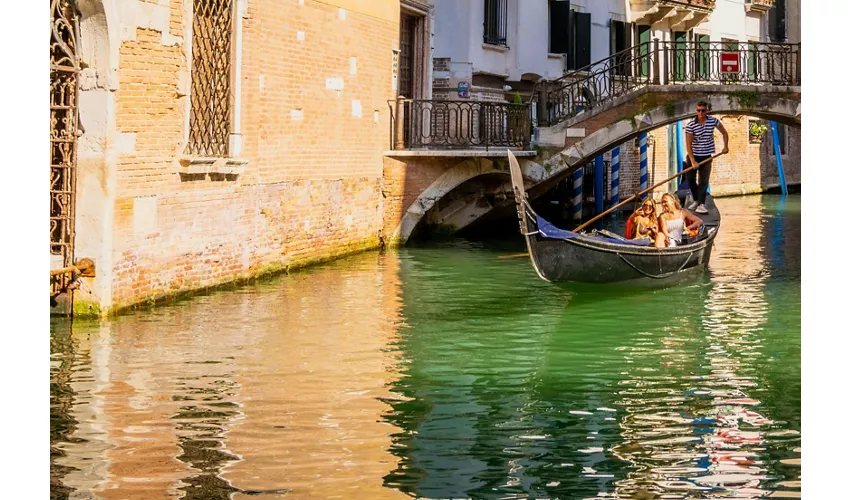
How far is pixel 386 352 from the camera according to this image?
8.66 meters

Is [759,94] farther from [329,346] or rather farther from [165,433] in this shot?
[165,433]

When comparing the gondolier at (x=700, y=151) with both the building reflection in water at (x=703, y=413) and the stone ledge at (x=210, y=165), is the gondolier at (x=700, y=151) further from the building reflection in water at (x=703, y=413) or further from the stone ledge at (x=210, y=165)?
the stone ledge at (x=210, y=165)

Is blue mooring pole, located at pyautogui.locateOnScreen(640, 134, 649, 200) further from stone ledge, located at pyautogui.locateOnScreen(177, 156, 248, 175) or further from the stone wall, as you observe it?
stone ledge, located at pyautogui.locateOnScreen(177, 156, 248, 175)

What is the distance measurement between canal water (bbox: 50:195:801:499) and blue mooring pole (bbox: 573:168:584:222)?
8598 millimetres

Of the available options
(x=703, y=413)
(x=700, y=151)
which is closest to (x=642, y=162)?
(x=700, y=151)

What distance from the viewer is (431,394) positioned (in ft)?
24.0

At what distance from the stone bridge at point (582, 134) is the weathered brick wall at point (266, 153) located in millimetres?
556

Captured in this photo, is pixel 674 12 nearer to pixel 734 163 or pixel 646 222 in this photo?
pixel 734 163

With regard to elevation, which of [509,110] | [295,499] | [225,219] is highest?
[509,110]

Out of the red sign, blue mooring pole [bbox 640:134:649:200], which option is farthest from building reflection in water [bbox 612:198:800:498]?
blue mooring pole [bbox 640:134:649:200]

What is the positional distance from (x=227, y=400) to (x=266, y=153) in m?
5.52

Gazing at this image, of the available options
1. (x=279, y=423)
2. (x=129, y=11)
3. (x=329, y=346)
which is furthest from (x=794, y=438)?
(x=129, y=11)

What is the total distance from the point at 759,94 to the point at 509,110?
281 cm
